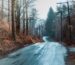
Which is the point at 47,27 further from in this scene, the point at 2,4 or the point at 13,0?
the point at 13,0

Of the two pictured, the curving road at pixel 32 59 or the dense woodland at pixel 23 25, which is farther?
the dense woodland at pixel 23 25

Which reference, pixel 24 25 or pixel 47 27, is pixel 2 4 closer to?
pixel 24 25

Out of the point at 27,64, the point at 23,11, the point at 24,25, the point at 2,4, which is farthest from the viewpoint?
the point at 24,25

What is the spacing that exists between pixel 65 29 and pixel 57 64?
6112 centimetres

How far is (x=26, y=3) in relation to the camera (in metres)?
64.3

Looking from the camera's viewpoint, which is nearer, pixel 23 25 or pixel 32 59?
pixel 32 59

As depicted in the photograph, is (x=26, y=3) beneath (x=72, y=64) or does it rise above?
above

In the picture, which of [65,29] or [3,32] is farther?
[65,29]

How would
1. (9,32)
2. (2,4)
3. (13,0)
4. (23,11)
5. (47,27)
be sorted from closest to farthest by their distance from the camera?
1. (13,0)
2. (9,32)
3. (2,4)
4. (23,11)
5. (47,27)

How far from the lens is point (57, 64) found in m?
16.5

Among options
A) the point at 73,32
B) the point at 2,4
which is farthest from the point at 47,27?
the point at 2,4

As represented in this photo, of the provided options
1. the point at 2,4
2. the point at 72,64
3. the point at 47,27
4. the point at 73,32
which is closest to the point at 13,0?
the point at 2,4

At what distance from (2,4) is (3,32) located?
21081mm

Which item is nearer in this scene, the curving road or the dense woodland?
the curving road
